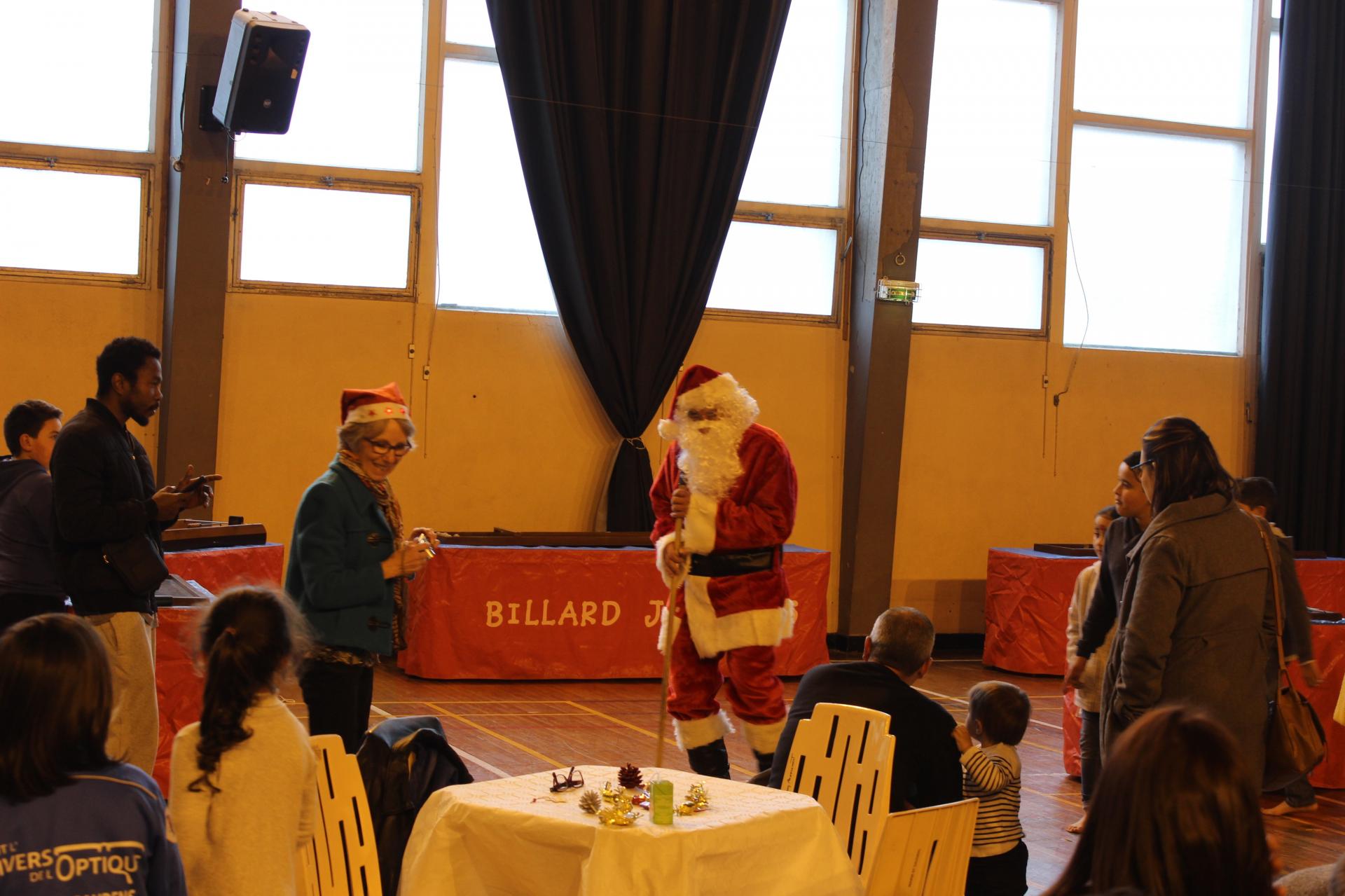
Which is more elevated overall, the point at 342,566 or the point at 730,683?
the point at 342,566

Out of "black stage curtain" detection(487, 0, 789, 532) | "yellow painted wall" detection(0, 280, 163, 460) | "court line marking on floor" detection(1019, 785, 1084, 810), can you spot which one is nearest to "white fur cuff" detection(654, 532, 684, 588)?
"court line marking on floor" detection(1019, 785, 1084, 810)

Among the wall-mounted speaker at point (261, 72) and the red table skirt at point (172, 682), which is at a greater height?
the wall-mounted speaker at point (261, 72)

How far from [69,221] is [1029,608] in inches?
234

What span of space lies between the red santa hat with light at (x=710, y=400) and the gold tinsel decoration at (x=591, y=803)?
185 cm

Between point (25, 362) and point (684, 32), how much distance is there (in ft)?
13.9

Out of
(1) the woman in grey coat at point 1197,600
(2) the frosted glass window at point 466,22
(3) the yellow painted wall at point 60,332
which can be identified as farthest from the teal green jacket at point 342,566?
(2) the frosted glass window at point 466,22

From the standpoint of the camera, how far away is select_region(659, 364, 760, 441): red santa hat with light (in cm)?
449

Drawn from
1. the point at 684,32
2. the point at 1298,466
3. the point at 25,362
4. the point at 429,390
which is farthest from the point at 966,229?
the point at 25,362

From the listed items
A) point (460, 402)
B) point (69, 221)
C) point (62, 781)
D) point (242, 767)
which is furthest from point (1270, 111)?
point (62, 781)

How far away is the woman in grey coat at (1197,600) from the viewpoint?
10.1 feet

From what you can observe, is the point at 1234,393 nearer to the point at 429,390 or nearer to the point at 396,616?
the point at 429,390

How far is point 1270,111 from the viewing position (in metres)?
9.87

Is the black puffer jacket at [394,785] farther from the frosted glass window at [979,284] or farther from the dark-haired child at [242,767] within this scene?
the frosted glass window at [979,284]

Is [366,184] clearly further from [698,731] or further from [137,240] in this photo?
[698,731]
